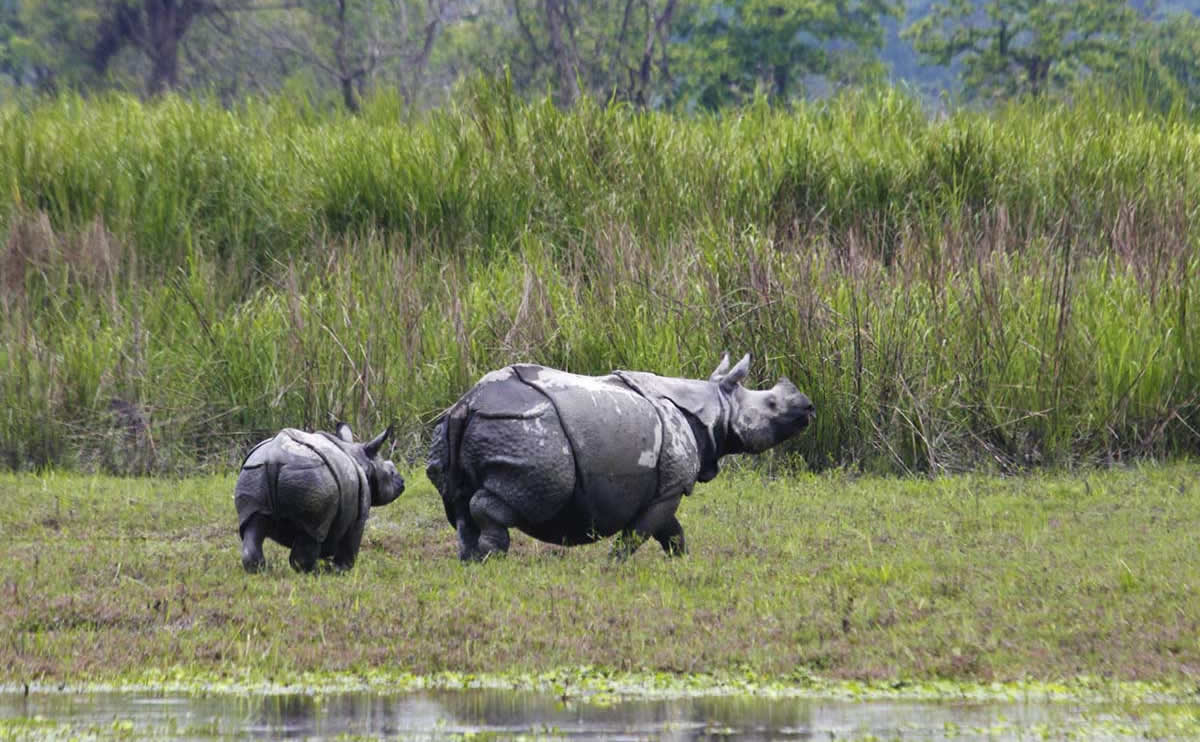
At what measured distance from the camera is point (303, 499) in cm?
723

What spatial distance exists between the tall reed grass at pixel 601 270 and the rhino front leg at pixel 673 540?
358cm

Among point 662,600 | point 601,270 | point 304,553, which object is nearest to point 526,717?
point 662,600

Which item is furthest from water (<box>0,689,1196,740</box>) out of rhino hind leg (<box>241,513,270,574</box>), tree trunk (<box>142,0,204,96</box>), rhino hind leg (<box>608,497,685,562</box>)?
tree trunk (<box>142,0,204,96</box>)

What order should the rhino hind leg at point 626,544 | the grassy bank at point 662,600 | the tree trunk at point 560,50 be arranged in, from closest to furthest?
1. the grassy bank at point 662,600
2. the rhino hind leg at point 626,544
3. the tree trunk at point 560,50

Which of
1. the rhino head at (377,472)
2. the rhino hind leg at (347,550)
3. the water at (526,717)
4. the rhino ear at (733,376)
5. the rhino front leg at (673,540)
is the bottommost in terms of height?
the rhino front leg at (673,540)

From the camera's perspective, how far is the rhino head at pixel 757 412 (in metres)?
8.52

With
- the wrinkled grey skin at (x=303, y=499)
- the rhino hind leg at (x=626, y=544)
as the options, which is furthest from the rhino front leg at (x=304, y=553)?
the rhino hind leg at (x=626, y=544)

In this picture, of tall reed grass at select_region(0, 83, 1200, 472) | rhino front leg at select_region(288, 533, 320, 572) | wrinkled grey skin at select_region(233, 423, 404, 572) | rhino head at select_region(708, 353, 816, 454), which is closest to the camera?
wrinkled grey skin at select_region(233, 423, 404, 572)

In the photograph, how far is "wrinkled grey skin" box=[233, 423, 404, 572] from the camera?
7.24 meters

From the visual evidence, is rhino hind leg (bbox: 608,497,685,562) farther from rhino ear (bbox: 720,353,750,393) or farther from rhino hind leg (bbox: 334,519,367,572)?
rhino hind leg (bbox: 334,519,367,572)

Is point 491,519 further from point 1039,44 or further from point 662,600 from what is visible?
point 1039,44

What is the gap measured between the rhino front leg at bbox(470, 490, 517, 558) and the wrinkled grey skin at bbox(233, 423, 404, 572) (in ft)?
1.66

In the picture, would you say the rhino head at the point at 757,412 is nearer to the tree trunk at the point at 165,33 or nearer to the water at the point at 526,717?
the water at the point at 526,717

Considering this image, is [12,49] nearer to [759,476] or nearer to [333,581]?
[759,476]
